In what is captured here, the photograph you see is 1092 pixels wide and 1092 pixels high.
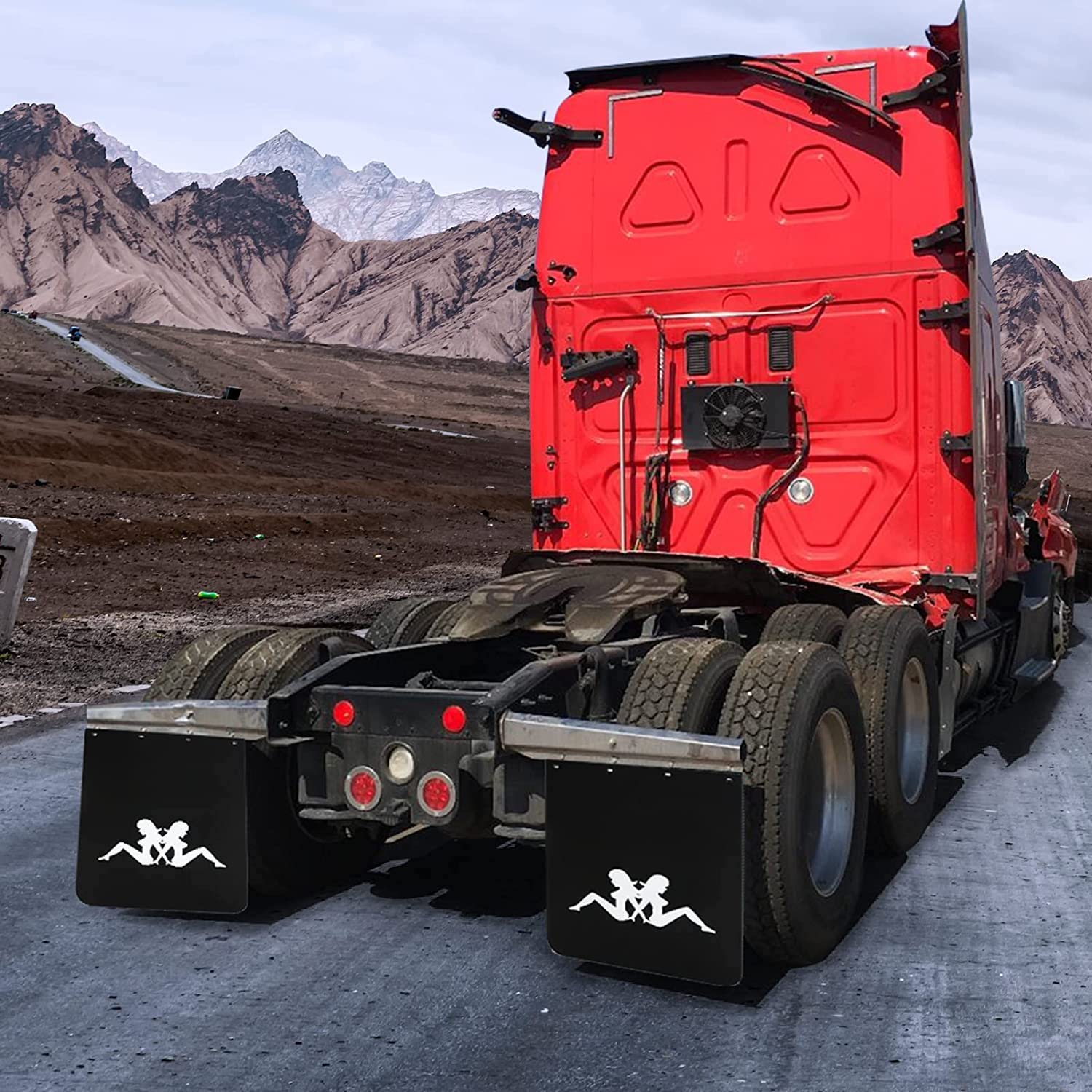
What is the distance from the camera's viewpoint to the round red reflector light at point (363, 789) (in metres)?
4.73

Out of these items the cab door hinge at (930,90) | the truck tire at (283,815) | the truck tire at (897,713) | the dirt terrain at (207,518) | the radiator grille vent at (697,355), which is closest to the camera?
the truck tire at (283,815)

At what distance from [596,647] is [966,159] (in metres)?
3.51

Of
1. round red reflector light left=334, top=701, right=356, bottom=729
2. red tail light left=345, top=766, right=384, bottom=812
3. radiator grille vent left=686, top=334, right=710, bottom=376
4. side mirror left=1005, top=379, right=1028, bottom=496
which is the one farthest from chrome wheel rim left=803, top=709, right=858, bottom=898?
side mirror left=1005, top=379, right=1028, bottom=496

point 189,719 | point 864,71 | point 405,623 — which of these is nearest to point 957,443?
point 864,71

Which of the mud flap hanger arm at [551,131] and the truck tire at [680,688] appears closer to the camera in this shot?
the truck tire at [680,688]

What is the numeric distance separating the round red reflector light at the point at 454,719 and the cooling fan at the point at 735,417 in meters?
3.40

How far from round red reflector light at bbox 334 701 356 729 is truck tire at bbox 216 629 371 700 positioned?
A: 42cm

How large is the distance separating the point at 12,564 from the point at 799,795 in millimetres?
8104

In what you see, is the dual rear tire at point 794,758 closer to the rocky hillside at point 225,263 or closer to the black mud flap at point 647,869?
the black mud flap at point 647,869

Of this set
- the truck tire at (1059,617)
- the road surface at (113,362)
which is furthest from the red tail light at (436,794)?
the road surface at (113,362)

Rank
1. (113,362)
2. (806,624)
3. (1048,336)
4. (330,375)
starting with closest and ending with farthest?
(806,624), (113,362), (330,375), (1048,336)

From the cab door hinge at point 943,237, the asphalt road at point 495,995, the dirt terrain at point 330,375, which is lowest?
the asphalt road at point 495,995

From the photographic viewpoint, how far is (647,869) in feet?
13.9

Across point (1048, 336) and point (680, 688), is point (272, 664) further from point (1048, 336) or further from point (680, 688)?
point (1048, 336)
